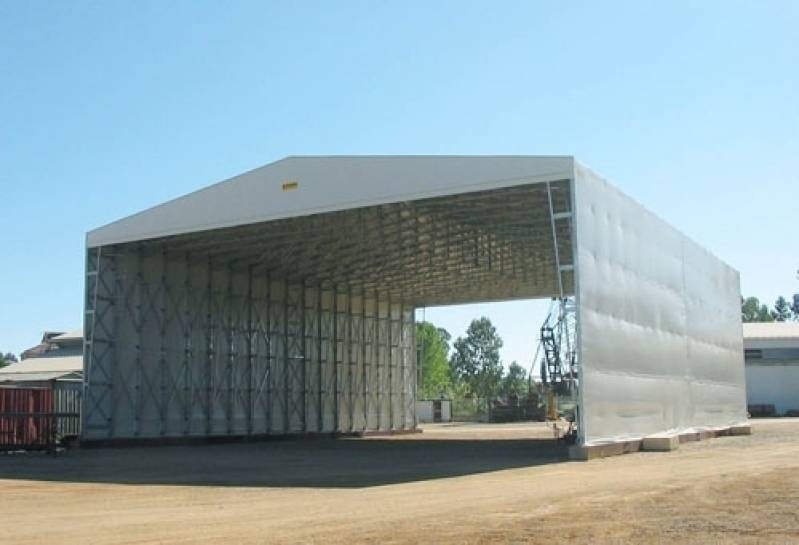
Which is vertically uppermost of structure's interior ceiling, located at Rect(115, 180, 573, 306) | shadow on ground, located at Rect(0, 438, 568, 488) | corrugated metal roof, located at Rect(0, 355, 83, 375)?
structure's interior ceiling, located at Rect(115, 180, 573, 306)

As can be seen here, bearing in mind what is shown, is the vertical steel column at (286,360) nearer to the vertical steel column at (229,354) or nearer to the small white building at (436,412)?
the vertical steel column at (229,354)

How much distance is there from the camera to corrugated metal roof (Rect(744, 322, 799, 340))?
81.6 metres

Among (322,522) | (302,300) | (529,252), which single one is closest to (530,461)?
(322,522)

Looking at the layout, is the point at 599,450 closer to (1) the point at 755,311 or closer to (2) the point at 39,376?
(2) the point at 39,376

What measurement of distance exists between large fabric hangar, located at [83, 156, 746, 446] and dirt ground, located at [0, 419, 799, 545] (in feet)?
16.1

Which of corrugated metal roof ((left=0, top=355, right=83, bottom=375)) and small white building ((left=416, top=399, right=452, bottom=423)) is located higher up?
corrugated metal roof ((left=0, top=355, right=83, bottom=375))

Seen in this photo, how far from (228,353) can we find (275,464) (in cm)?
1640

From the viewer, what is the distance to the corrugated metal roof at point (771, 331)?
81.6 metres

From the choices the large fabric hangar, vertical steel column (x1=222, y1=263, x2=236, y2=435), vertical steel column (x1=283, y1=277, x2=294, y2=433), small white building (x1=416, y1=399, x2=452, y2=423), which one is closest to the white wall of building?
small white building (x1=416, y1=399, x2=452, y2=423)

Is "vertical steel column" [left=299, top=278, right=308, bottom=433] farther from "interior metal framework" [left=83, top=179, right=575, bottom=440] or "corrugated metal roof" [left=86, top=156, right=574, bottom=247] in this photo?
"corrugated metal roof" [left=86, top=156, right=574, bottom=247]

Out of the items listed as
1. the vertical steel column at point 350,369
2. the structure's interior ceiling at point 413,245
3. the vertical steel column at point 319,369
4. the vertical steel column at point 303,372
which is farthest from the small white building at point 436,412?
the vertical steel column at point 303,372

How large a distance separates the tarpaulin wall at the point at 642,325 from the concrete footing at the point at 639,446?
27cm

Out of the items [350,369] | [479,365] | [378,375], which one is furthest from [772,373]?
[479,365]

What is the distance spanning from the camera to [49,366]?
2196 inches
